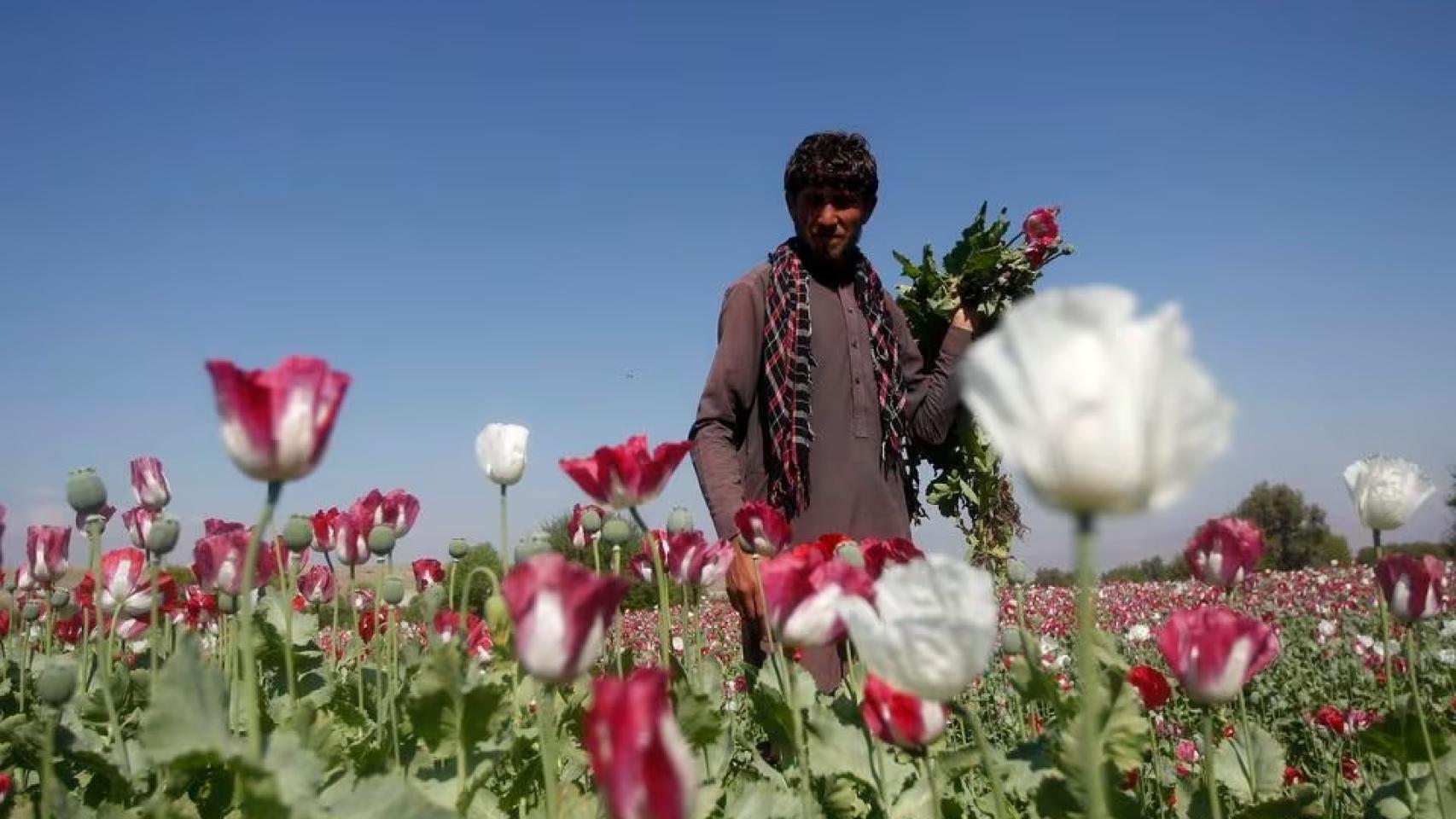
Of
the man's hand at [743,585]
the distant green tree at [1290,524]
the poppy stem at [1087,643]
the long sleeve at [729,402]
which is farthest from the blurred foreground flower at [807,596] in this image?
the distant green tree at [1290,524]

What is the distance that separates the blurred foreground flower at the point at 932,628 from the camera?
3.17 ft

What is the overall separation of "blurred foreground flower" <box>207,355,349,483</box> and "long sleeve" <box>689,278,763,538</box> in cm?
201

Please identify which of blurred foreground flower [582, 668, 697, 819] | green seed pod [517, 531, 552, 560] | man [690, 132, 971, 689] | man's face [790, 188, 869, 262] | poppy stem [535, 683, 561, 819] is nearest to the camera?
blurred foreground flower [582, 668, 697, 819]

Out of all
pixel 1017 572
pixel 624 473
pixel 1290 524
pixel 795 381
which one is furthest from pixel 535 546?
pixel 1290 524

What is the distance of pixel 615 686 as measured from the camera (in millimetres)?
670

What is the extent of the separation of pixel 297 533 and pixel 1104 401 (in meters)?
1.94

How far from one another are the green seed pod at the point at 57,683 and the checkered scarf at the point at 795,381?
202 centimetres

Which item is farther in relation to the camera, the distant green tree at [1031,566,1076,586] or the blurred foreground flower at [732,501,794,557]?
the distant green tree at [1031,566,1076,586]

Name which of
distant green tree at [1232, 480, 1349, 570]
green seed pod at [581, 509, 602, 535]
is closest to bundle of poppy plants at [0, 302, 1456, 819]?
green seed pod at [581, 509, 602, 535]

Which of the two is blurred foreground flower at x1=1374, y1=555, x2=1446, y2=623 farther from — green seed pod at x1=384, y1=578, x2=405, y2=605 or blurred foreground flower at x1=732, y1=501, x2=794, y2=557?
green seed pod at x1=384, y1=578, x2=405, y2=605

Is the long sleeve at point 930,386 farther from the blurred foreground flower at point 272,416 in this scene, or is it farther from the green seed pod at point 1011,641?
the blurred foreground flower at point 272,416

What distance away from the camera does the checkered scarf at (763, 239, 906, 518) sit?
3172 mm

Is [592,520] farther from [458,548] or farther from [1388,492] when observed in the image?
[1388,492]


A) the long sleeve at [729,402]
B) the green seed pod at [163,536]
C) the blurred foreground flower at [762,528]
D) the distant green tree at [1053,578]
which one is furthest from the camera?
the distant green tree at [1053,578]
